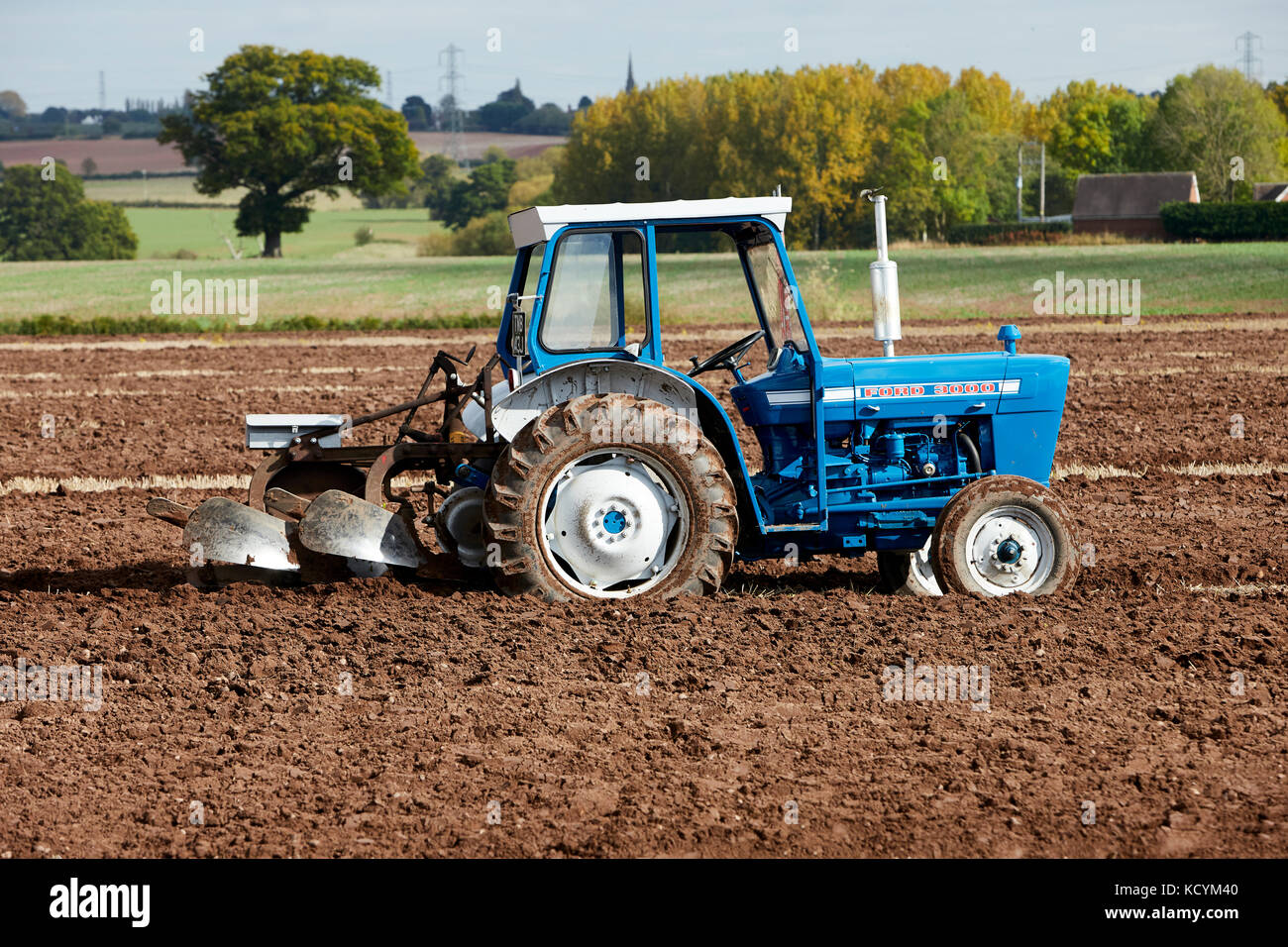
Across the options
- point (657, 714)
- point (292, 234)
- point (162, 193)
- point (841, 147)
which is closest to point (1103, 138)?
point (841, 147)

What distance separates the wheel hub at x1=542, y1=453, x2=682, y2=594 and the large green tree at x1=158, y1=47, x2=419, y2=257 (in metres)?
66.4

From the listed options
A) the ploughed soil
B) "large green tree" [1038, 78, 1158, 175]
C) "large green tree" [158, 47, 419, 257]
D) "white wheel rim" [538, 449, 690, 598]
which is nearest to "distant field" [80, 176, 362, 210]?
"large green tree" [158, 47, 419, 257]

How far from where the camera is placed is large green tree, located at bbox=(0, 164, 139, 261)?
7981cm

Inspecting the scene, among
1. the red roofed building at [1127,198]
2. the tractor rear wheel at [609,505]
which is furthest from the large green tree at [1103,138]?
the tractor rear wheel at [609,505]

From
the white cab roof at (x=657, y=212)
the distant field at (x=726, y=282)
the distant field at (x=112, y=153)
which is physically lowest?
the white cab roof at (x=657, y=212)

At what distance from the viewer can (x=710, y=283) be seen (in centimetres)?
4219

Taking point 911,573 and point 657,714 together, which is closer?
point 657,714

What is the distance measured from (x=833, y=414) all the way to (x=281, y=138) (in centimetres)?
6920

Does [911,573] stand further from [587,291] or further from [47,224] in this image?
[47,224]

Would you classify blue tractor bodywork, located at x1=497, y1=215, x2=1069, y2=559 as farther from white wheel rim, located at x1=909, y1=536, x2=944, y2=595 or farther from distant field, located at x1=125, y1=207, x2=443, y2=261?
distant field, located at x1=125, y1=207, x2=443, y2=261

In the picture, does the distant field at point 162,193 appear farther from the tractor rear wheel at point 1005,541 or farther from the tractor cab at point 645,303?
the tractor rear wheel at point 1005,541

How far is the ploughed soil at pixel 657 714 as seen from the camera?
15.1 ft

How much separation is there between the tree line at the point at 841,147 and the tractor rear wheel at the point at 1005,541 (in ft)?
204

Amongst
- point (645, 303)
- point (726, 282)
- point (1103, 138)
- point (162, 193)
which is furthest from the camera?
point (162, 193)
